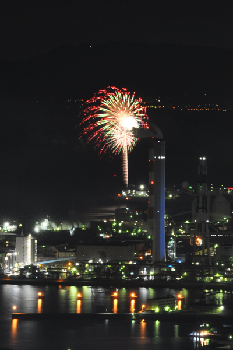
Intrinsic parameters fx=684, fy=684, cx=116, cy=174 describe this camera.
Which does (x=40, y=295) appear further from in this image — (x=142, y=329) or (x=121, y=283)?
(x=142, y=329)

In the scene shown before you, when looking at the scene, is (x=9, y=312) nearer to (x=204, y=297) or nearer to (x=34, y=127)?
(x=204, y=297)

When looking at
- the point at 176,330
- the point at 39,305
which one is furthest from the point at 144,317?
the point at 39,305

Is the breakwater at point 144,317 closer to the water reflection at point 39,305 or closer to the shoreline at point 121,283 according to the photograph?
the water reflection at point 39,305

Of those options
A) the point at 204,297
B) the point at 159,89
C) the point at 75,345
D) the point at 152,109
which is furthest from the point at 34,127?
the point at 75,345

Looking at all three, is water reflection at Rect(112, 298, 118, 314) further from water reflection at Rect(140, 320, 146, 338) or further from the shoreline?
the shoreline

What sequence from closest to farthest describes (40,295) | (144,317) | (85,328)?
(85,328), (144,317), (40,295)

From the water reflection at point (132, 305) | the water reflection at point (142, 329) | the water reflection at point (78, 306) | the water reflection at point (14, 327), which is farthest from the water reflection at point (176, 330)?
the water reflection at point (14, 327)

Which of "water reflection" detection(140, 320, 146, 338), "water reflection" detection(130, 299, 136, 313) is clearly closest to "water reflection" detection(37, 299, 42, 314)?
"water reflection" detection(130, 299, 136, 313)

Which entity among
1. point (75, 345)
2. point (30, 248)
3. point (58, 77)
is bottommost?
point (75, 345)
